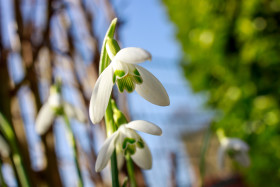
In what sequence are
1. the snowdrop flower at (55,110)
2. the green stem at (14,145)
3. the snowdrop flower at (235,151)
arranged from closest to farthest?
the green stem at (14,145), the snowdrop flower at (55,110), the snowdrop flower at (235,151)

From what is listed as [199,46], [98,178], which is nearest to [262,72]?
[199,46]

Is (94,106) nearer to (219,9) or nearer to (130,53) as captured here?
(130,53)

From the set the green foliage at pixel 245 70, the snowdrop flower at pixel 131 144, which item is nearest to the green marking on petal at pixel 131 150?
the snowdrop flower at pixel 131 144

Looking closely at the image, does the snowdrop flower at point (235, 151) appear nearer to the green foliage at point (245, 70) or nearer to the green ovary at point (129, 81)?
the green ovary at point (129, 81)

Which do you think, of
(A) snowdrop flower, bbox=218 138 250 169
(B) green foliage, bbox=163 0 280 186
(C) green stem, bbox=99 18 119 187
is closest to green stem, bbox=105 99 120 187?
(C) green stem, bbox=99 18 119 187

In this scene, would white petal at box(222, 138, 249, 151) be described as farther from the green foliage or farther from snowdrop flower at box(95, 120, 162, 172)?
the green foliage

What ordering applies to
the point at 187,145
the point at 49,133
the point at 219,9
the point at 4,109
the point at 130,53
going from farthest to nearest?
the point at 187,145 < the point at 219,9 < the point at 49,133 < the point at 4,109 < the point at 130,53
